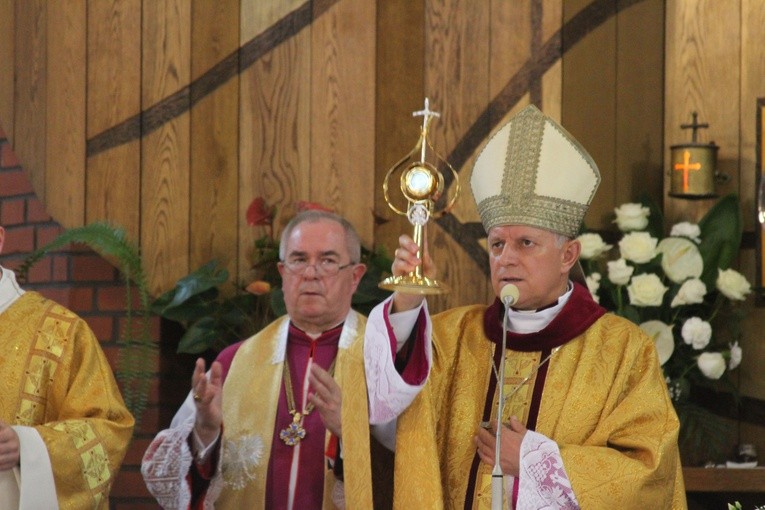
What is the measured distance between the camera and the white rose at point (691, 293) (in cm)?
548

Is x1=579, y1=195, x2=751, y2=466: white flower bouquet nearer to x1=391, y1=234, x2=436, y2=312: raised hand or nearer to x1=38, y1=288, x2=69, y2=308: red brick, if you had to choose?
x1=391, y1=234, x2=436, y2=312: raised hand

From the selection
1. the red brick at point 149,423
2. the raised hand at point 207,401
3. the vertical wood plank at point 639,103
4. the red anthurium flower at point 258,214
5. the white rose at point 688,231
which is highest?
the vertical wood plank at point 639,103

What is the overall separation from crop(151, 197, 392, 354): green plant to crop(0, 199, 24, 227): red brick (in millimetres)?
787

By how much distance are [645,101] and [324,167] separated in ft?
4.96

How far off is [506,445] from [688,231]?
2314 mm

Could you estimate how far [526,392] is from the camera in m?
3.95

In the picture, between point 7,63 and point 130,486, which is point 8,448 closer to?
point 130,486

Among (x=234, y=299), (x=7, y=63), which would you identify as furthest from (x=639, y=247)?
(x=7, y=63)

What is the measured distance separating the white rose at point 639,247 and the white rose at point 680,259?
0.23 ft

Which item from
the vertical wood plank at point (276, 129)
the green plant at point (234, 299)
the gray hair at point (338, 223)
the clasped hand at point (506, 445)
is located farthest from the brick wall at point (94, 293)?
the clasped hand at point (506, 445)

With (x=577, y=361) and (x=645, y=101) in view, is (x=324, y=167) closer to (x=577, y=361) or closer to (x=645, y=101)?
(x=645, y=101)

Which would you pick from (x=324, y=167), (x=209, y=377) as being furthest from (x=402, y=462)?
(x=324, y=167)

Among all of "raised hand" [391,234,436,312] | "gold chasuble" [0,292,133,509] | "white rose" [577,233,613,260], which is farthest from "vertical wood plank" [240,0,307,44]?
"raised hand" [391,234,436,312]

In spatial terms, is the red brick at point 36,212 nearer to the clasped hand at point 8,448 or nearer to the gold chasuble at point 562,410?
the clasped hand at point 8,448
